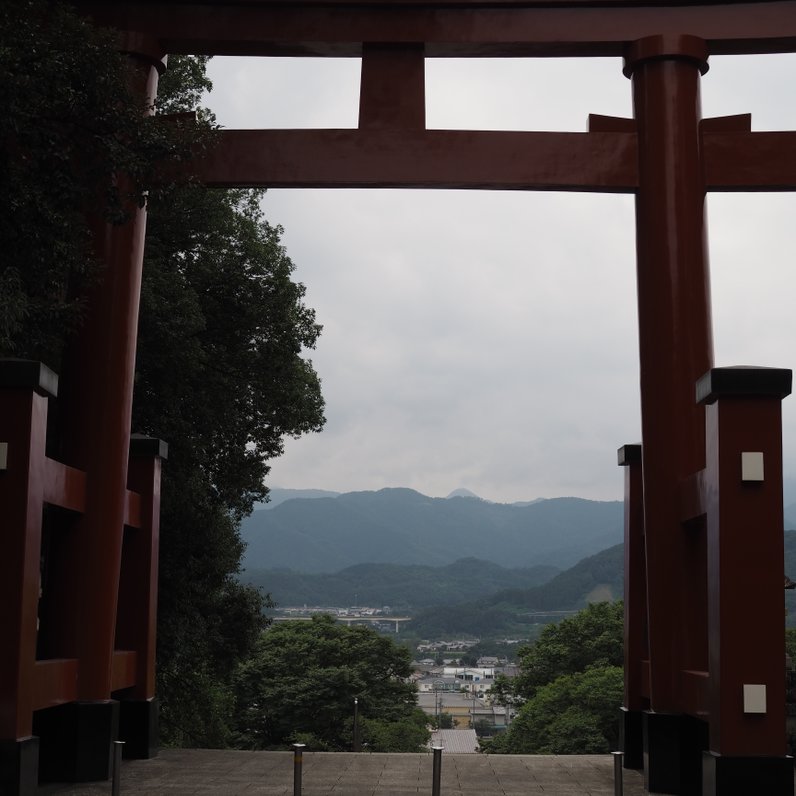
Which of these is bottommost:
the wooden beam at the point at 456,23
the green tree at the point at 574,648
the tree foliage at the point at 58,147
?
the green tree at the point at 574,648

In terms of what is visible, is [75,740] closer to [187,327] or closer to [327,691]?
[187,327]

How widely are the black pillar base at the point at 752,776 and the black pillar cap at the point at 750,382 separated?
2368mm

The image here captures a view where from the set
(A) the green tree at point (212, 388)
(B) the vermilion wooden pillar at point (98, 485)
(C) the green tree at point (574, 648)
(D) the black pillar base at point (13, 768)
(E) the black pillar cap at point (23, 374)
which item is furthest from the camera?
(C) the green tree at point (574, 648)

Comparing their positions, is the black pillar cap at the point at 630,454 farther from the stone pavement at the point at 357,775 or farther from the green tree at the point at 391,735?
the green tree at the point at 391,735

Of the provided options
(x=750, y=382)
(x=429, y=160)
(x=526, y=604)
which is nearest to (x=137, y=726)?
(x=429, y=160)

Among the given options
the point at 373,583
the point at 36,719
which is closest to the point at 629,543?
the point at 36,719

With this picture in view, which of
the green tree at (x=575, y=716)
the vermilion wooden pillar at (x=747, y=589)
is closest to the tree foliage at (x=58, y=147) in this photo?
the vermilion wooden pillar at (x=747, y=589)

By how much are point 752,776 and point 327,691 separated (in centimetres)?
2526

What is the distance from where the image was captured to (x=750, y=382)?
719cm

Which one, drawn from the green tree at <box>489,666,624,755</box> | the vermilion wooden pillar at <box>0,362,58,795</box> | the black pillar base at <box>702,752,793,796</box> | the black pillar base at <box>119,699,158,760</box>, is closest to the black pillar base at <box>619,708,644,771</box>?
the black pillar base at <box>702,752,793,796</box>

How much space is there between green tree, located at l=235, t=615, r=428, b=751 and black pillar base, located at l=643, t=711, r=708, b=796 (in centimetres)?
2179

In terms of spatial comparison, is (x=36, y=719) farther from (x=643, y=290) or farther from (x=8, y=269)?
(x=643, y=290)

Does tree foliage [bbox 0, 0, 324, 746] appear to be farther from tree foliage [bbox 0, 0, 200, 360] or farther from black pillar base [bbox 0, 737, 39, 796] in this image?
black pillar base [bbox 0, 737, 39, 796]

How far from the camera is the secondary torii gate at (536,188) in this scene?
28.3 feet
